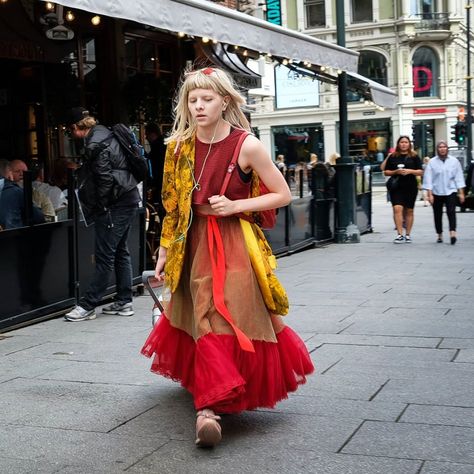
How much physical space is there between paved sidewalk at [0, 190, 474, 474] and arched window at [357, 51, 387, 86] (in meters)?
40.6

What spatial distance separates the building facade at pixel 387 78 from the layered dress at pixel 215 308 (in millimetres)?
42033

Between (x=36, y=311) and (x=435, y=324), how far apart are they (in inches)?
131

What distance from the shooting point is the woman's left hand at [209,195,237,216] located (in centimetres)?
405

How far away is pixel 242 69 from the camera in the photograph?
13023 millimetres

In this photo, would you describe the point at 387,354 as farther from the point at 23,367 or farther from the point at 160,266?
the point at 23,367

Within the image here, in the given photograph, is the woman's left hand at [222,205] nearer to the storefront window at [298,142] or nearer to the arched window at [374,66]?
the storefront window at [298,142]

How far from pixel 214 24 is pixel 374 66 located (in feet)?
134

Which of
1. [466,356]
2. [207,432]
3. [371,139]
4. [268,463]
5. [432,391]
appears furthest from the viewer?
[371,139]

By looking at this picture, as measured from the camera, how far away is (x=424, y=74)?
155 ft

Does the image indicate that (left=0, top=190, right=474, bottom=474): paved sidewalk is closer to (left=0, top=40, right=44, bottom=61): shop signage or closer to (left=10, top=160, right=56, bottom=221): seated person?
(left=10, top=160, right=56, bottom=221): seated person

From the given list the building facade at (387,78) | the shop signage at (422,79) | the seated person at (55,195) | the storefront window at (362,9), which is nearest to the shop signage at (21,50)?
the seated person at (55,195)

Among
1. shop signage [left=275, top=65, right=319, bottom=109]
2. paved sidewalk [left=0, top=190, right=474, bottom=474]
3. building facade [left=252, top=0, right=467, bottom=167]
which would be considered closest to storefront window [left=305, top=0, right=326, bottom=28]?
building facade [left=252, top=0, right=467, bottom=167]

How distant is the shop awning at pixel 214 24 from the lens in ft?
22.1

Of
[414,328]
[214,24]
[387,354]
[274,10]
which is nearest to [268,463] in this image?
[387,354]
